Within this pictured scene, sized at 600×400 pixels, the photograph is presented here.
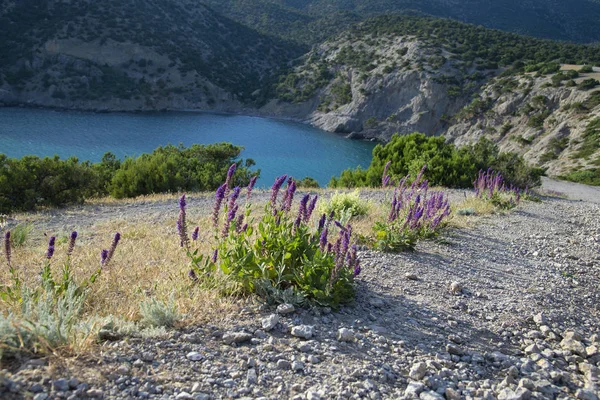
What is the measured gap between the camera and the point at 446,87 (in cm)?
5919

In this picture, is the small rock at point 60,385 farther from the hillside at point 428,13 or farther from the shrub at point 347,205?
the hillside at point 428,13

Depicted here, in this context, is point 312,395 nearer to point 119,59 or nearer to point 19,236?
point 19,236

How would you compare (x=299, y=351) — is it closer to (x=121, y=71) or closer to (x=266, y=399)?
(x=266, y=399)

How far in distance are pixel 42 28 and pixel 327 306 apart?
76.7 m

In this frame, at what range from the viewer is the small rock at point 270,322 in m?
3.29

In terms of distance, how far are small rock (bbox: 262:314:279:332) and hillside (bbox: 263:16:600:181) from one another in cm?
4101

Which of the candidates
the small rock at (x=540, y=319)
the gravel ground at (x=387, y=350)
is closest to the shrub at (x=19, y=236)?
the gravel ground at (x=387, y=350)

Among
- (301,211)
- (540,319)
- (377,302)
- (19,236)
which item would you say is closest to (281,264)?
(301,211)

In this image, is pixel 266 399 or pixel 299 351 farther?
pixel 299 351

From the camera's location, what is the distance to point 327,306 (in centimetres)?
382

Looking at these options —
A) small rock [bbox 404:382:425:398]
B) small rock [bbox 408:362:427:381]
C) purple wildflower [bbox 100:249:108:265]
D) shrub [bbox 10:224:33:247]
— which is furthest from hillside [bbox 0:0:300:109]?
small rock [bbox 404:382:425:398]

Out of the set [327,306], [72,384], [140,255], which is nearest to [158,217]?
[140,255]

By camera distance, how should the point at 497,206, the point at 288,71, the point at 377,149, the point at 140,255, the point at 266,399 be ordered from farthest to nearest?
the point at 288,71
the point at 377,149
the point at 497,206
the point at 140,255
the point at 266,399

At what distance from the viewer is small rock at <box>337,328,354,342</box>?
3.29 meters
